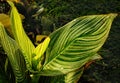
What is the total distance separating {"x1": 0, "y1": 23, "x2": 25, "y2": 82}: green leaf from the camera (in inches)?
41.6

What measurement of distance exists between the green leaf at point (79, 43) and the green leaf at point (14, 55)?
92 mm

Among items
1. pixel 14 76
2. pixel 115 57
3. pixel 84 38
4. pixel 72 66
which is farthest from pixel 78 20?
pixel 115 57

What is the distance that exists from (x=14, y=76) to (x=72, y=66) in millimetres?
263

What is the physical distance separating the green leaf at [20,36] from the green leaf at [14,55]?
37 millimetres

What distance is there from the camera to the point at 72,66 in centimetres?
110

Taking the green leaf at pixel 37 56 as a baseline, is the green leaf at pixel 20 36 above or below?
above

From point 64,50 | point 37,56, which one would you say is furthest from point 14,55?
point 64,50

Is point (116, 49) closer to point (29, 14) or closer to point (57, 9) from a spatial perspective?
point (57, 9)

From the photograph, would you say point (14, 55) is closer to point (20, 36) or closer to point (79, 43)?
point (20, 36)

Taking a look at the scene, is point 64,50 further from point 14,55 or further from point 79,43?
point 14,55

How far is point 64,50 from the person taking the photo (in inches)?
44.4

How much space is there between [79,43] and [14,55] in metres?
0.25

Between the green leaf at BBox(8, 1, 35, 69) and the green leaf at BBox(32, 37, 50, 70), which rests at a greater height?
the green leaf at BBox(8, 1, 35, 69)

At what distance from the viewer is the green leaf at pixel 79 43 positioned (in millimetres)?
1100
